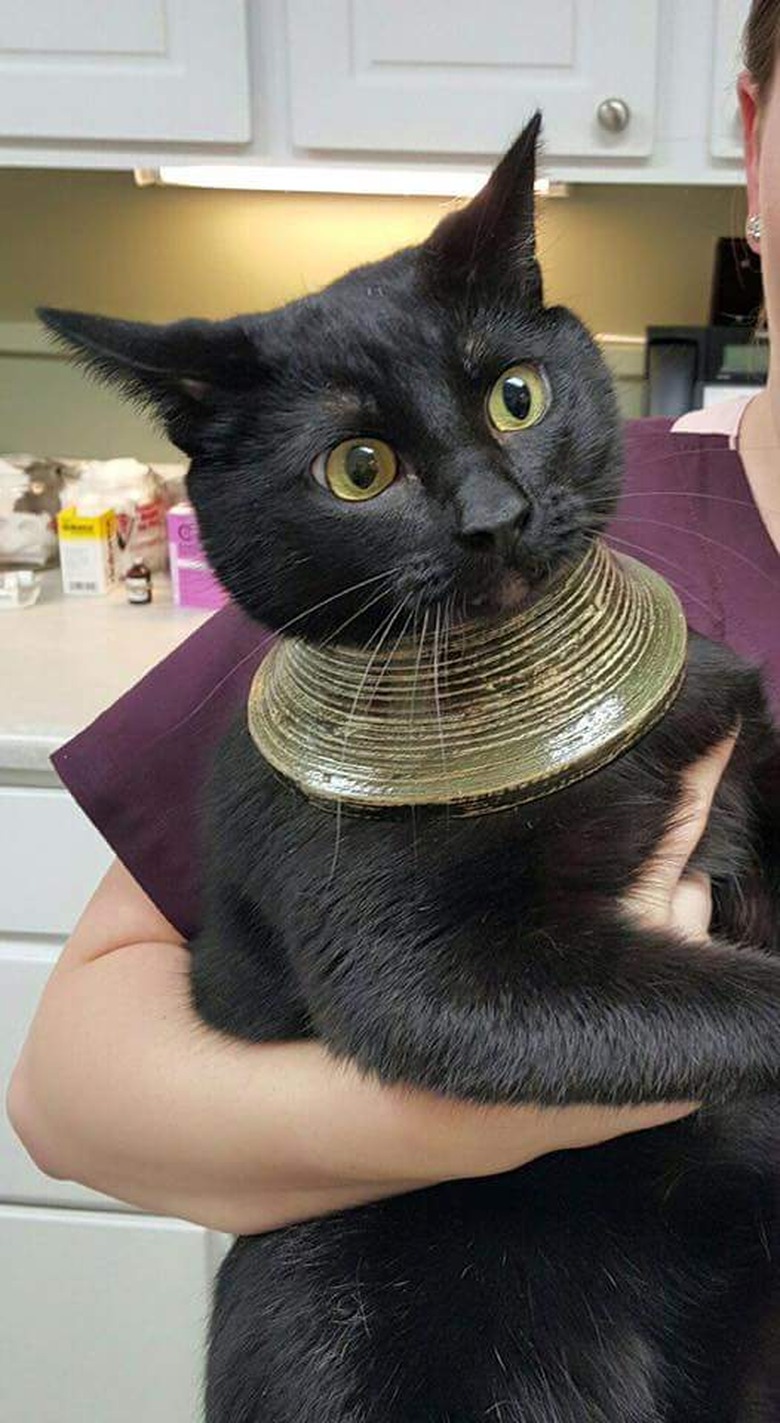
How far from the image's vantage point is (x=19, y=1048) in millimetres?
1424

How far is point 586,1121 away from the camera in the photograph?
592 millimetres

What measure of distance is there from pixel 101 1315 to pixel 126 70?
140 cm

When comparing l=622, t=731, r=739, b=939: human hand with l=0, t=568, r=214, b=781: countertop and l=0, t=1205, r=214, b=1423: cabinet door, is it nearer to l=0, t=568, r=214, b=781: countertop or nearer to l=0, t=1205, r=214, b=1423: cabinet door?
l=0, t=568, r=214, b=781: countertop

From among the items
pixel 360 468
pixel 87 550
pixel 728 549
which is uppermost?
pixel 360 468

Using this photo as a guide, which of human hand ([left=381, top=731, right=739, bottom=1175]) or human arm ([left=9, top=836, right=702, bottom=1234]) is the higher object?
human hand ([left=381, top=731, right=739, bottom=1175])

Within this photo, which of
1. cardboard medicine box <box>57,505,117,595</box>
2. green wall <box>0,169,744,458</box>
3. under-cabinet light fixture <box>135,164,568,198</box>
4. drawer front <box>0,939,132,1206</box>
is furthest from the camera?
green wall <box>0,169,744,458</box>

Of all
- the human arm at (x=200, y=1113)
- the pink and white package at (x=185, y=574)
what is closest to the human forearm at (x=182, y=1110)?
the human arm at (x=200, y=1113)

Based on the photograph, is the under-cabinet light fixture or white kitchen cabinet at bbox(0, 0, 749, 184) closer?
white kitchen cabinet at bbox(0, 0, 749, 184)

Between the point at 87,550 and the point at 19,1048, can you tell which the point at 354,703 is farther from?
the point at 87,550

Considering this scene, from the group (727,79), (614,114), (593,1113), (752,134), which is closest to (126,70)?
(614,114)

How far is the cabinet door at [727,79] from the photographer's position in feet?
4.52

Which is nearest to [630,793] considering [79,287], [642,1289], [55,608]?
[642,1289]

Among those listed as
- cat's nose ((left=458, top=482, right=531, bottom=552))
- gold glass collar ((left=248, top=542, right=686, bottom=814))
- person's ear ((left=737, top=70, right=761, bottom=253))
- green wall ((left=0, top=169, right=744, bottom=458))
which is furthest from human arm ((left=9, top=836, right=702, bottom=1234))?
green wall ((left=0, top=169, right=744, bottom=458))

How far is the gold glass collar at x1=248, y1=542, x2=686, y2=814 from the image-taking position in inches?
22.6
